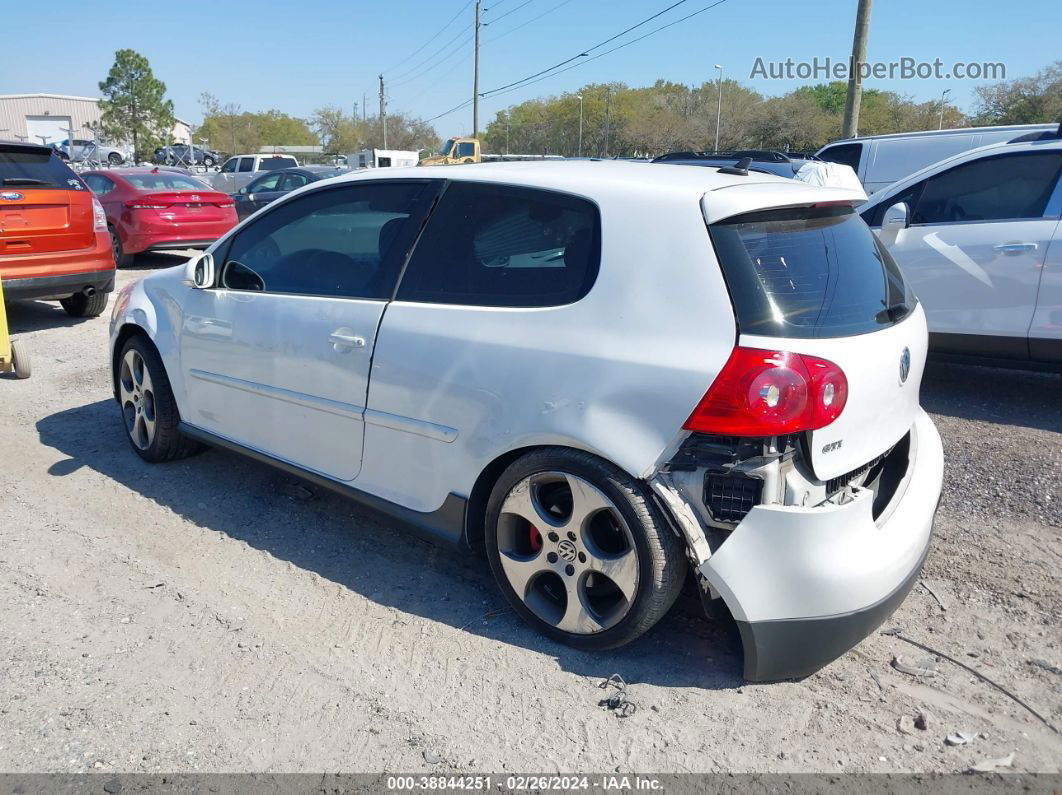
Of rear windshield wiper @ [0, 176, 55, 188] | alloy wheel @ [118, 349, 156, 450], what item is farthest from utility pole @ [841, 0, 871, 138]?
alloy wheel @ [118, 349, 156, 450]

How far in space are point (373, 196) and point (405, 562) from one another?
1.60 m

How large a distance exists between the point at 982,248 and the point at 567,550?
433 centimetres

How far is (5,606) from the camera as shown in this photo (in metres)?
3.27

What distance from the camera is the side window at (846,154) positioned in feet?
41.8

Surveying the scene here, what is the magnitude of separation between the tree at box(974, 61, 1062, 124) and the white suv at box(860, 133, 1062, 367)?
122 ft

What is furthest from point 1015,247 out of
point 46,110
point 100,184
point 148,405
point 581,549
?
point 46,110

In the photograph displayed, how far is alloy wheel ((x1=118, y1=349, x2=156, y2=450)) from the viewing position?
4.59 m

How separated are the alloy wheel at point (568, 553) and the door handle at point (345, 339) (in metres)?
0.92

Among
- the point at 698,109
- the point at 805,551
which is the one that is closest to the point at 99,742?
the point at 805,551

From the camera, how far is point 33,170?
7648 millimetres

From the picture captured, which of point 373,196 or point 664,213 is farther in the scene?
point 373,196

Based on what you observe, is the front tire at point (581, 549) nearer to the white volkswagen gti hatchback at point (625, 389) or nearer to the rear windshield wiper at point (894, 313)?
the white volkswagen gti hatchback at point (625, 389)

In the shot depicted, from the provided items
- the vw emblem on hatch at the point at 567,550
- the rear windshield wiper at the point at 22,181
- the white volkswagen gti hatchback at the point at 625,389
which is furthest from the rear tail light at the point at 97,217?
the vw emblem on hatch at the point at 567,550

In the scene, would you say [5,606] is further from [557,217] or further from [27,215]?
[27,215]
